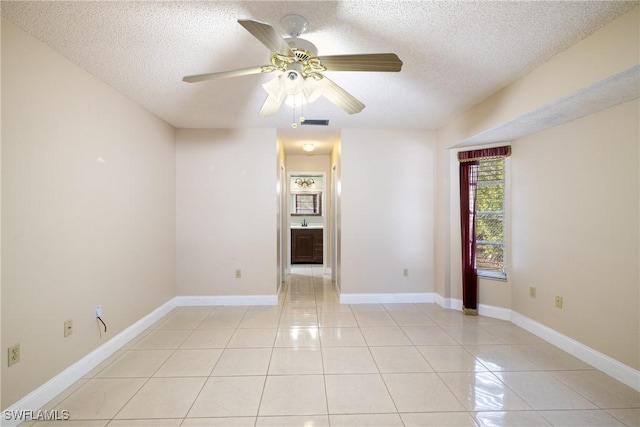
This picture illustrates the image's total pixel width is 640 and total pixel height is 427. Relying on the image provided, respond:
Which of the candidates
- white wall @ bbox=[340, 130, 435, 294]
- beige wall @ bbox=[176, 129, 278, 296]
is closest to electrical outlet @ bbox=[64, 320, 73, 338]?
beige wall @ bbox=[176, 129, 278, 296]

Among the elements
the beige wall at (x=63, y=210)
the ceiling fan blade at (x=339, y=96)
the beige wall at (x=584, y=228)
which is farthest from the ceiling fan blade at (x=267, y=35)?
the beige wall at (x=584, y=228)

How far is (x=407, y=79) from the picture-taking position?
8.12ft

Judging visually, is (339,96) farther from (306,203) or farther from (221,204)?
(306,203)

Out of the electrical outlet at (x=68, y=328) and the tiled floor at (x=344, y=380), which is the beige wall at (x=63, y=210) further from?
the tiled floor at (x=344, y=380)

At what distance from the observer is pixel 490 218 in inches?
142

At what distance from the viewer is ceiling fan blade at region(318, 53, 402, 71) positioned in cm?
152

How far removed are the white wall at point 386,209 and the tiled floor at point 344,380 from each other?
0.88 meters

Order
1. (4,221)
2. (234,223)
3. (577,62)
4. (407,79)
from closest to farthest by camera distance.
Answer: (4,221), (577,62), (407,79), (234,223)

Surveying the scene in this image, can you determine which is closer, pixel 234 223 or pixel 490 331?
pixel 490 331

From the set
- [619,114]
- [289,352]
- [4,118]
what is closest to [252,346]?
[289,352]

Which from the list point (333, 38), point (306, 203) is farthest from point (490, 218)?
point (306, 203)

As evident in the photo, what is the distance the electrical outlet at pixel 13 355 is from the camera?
174 cm

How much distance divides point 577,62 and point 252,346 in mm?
3295

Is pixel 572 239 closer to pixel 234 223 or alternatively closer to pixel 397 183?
pixel 397 183
